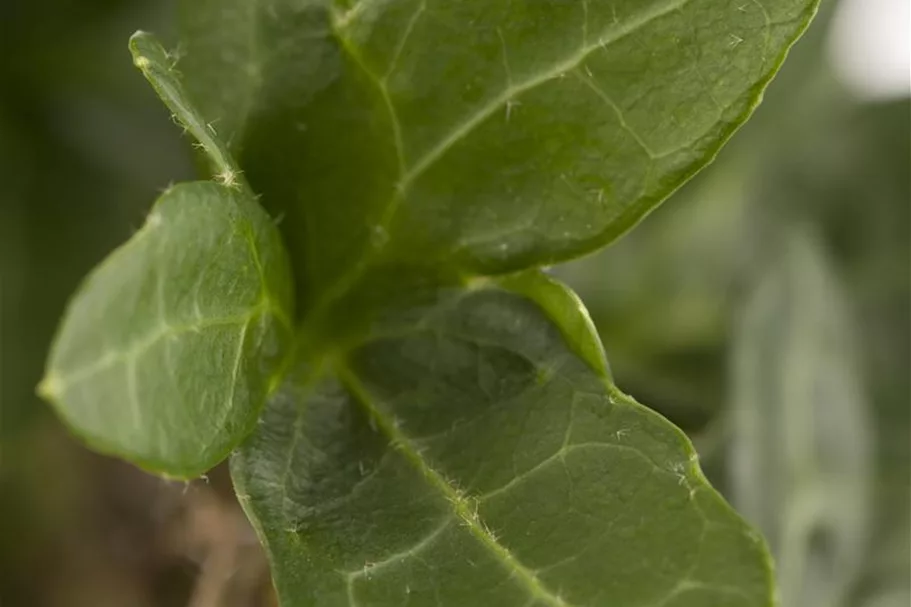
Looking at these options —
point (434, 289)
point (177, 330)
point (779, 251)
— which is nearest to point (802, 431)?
point (779, 251)

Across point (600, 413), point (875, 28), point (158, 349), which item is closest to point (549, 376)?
point (600, 413)

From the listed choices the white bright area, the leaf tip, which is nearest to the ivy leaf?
the leaf tip

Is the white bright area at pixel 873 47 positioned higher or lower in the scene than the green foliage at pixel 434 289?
lower

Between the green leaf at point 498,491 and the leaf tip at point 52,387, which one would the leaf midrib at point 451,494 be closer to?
the green leaf at point 498,491

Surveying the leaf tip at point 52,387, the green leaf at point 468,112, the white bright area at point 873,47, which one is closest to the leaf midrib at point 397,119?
the green leaf at point 468,112

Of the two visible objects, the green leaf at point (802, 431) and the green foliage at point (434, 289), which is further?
the green leaf at point (802, 431)

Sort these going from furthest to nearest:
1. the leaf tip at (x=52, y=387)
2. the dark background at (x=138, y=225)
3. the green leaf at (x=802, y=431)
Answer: the dark background at (x=138, y=225)
the green leaf at (x=802, y=431)
the leaf tip at (x=52, y=387)

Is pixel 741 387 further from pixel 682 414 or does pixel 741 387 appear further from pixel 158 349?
pixel 158 349
